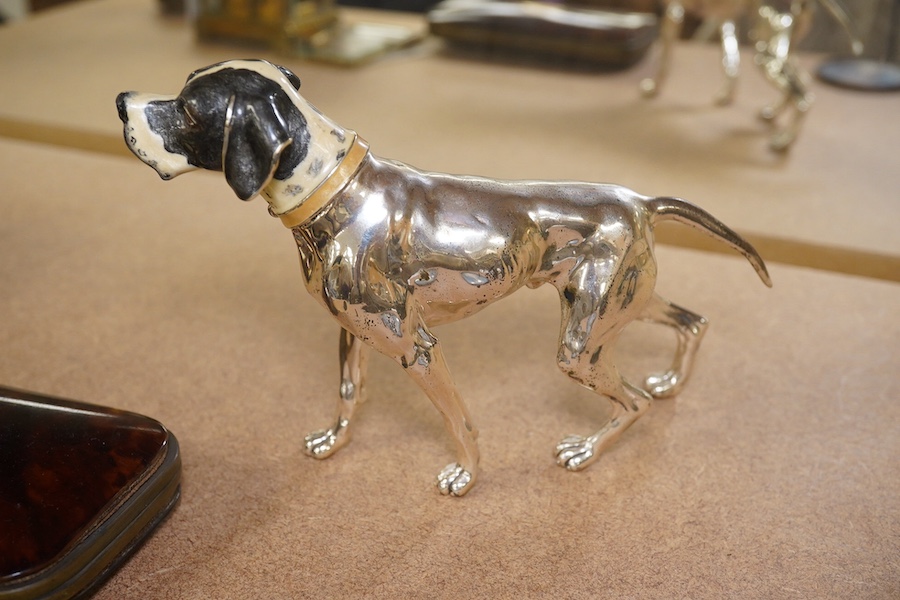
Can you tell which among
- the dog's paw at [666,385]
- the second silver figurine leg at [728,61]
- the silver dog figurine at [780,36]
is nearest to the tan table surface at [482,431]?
the dog's paw at [666,385]

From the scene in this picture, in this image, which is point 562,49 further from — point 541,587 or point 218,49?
point 541,587

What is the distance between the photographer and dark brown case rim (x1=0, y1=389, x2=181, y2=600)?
87 centimetres

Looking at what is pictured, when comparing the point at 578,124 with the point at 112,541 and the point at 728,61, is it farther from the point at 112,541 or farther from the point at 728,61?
the point at 112,541

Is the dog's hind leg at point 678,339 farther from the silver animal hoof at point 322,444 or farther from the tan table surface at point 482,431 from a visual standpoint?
the silver animal hoof at point 322,444

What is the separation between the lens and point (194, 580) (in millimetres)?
972

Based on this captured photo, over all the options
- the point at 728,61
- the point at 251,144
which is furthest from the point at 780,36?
the point at 251,144

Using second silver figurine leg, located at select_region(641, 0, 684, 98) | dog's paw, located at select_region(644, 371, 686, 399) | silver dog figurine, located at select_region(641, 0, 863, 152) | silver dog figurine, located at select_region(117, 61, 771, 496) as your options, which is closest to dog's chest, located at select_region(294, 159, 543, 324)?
silver dog figurine, located at select_region(117, 61, 771, 496)

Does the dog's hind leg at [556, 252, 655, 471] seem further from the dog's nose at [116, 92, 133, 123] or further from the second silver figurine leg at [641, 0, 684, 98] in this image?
the second silver figurine leg at [641, 0, 684, 98]

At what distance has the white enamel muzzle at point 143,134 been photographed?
0.88 m

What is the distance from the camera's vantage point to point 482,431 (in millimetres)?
1199

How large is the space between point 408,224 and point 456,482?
1.10 feet

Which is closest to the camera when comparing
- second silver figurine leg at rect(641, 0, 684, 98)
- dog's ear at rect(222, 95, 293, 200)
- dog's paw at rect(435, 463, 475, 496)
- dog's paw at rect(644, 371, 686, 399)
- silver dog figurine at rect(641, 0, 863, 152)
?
dog's ear at rect(222, 95, 293, 200)

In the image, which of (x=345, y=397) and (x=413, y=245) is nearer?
(x=413, y=245)

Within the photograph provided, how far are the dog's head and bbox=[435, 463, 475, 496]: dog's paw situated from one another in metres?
0.42
